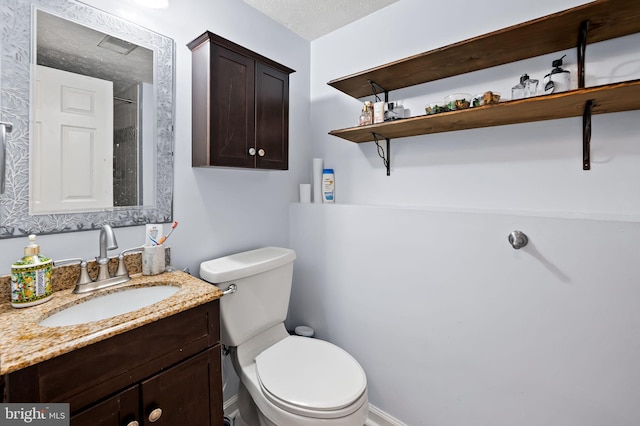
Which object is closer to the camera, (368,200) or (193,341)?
(193,341)

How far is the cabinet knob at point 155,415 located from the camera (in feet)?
2.82

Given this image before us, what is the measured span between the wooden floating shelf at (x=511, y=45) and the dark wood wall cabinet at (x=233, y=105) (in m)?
0.38

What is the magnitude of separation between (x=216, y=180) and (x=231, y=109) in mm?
375

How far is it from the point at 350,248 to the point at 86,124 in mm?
1292

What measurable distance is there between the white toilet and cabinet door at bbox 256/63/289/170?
0.50 m

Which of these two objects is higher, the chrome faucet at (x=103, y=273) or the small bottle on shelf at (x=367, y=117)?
the small bottle on shelf at (x=367, y=117)

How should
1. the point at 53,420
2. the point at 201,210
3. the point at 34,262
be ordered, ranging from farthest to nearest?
the point at 201,210, the point at 34,262, the point at 53,420

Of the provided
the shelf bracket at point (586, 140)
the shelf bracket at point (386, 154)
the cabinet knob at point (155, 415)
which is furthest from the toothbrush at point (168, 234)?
the shelf bracket at point (586, 140)

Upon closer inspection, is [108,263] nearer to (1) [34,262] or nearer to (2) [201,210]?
(1) [34,262]

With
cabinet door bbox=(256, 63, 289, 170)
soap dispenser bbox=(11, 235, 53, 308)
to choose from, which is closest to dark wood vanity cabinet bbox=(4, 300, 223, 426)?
soap dispenser bbox=(11, 235, 53, 308)

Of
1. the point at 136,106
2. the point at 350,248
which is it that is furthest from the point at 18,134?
the point at 350,248

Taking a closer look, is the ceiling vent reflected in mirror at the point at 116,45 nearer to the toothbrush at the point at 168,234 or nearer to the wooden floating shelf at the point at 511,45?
the toothbrush at the point at 168,234

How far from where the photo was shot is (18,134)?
3.06 ft

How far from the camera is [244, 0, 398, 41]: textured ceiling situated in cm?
156
